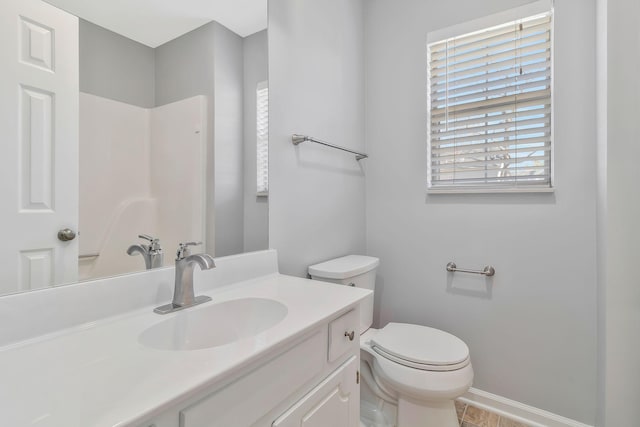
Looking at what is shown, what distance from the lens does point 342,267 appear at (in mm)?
1508

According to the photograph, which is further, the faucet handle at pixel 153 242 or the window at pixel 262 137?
the window at pixel 262 137

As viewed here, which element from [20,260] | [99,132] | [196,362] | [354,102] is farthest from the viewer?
[354,102]

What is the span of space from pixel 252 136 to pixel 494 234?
4.35ft

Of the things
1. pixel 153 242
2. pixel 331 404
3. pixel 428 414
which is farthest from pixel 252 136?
pixel 428 414

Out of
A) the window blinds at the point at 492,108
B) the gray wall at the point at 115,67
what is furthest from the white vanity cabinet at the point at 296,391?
the window blinds at the point at 492,108

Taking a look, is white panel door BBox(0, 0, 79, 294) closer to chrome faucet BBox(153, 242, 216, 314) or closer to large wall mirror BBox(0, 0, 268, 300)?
large wall mirror BBox(0, 0, 268, 300)

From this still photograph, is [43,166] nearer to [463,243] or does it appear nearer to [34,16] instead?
[34,16]

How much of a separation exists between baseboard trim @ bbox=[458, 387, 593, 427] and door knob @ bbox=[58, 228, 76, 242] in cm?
193

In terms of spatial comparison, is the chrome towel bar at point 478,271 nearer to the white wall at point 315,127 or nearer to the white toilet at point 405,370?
the white toilet at point 405,370

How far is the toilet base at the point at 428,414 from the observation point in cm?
128

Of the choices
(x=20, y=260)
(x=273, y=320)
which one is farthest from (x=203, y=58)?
(x=273, y=320)

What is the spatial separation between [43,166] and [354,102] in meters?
1.59

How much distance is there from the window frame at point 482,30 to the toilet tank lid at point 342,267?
1.89 ft

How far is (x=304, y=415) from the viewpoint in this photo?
78 centimetres
